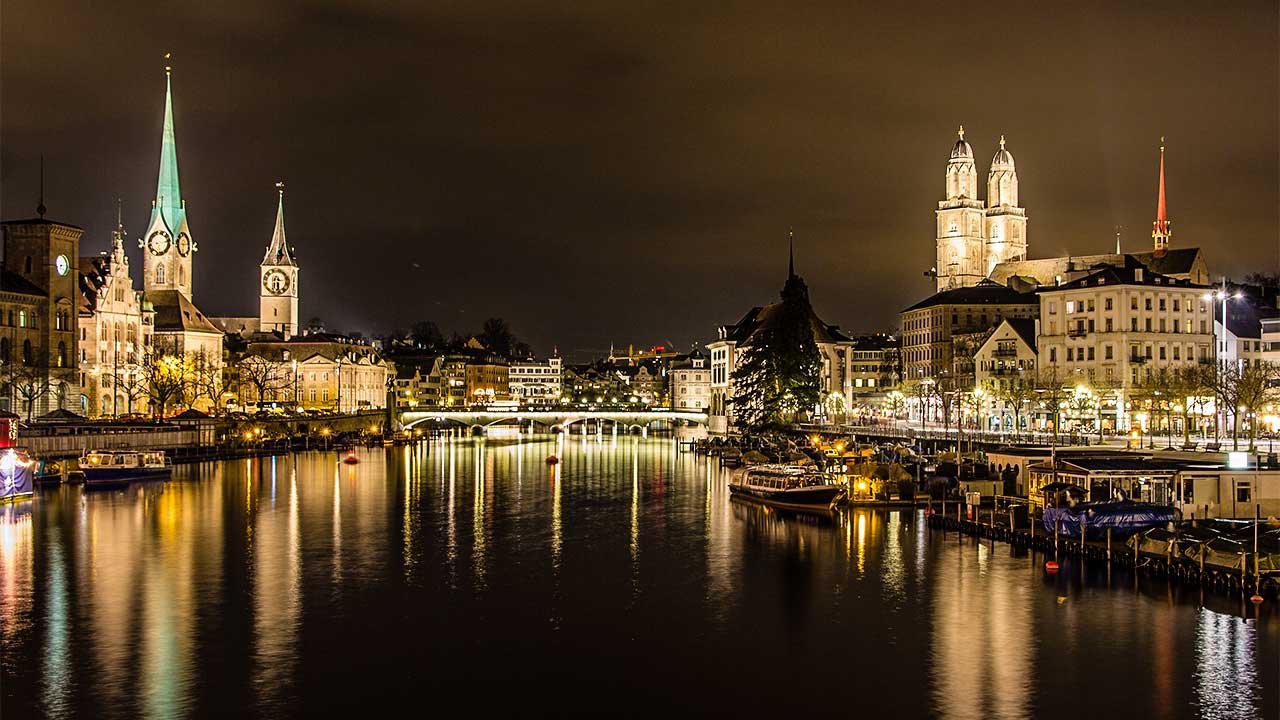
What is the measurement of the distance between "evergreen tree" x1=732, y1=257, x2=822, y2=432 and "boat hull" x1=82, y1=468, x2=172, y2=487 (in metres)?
47.9

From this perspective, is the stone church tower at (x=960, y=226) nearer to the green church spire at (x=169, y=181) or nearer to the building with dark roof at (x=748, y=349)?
the building with dark roof at (x=748, y=349)

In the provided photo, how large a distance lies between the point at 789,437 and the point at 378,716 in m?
75.1

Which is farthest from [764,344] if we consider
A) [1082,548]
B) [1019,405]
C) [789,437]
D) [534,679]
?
[534,679]

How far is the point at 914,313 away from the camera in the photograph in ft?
458

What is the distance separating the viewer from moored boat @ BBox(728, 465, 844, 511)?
60.8 metres

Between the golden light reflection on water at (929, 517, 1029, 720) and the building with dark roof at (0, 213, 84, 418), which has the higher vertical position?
the building with dark roof at (0, 213, 84, 418)

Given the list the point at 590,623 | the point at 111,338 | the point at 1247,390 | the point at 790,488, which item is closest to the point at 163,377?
the point at 111,338

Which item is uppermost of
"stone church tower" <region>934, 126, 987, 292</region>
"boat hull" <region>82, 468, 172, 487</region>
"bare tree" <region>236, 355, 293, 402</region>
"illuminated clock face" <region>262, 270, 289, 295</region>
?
"stone church tower" <region>934, 126, 987, 292</region>

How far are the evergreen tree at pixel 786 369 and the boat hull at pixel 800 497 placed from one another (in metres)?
38.0

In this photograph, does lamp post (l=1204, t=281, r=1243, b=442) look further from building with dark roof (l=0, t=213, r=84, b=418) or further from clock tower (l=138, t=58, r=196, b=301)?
clock tower (l=138, t=58, r=196, b=301)

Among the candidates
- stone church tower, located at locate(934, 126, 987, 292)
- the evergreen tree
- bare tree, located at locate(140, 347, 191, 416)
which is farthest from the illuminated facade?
stone church tower, located at locate(934, 126, 987, 292)

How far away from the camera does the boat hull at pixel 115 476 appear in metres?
71.1

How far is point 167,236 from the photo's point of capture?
151 m

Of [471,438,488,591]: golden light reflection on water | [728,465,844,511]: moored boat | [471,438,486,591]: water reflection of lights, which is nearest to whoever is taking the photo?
[471,438,488,591]: golden light reflection on water
